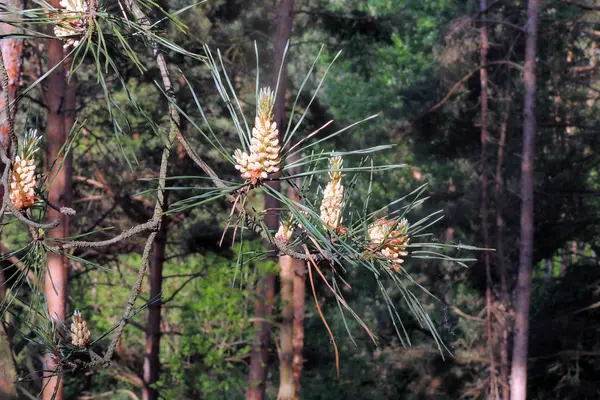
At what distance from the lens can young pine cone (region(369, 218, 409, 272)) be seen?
5.57ft

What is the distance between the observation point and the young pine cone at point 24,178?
1776 mm

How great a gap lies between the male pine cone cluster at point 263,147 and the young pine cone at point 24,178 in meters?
0.57

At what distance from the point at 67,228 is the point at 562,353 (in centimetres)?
864

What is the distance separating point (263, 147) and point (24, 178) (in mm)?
683

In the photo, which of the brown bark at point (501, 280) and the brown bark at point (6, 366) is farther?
the brown bark at point (501, 280)

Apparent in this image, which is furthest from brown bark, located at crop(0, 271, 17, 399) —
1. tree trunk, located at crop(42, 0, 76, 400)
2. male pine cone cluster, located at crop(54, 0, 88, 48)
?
male pine cone cluster, located at crop(54, 0, 88, 48)

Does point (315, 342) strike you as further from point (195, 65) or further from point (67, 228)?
point (67, 228)

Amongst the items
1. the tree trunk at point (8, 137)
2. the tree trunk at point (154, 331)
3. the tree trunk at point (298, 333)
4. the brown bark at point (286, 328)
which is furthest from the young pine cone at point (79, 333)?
the tree trunk at point (154, 331)

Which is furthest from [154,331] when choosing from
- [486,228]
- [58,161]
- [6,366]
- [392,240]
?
[392,240]

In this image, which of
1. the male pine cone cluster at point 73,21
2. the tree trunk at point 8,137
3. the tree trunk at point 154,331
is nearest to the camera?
the male pine cone cluster at point 73,21

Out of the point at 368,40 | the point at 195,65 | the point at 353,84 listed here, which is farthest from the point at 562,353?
the point at 353,84

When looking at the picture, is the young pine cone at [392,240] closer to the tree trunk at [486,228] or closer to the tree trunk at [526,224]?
the tree trunk at [526,224]

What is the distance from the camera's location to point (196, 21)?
9.90m

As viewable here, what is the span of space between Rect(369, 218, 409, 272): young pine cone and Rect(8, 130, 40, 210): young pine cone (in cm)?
81
